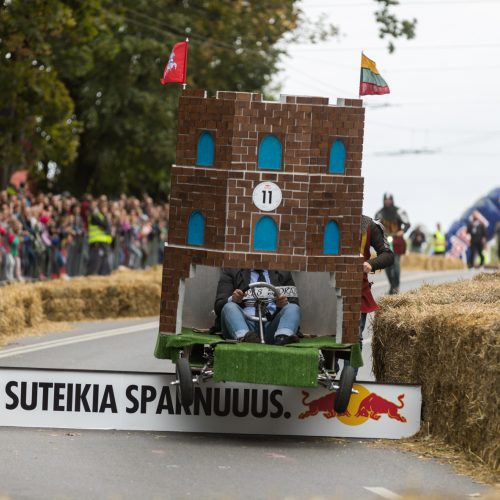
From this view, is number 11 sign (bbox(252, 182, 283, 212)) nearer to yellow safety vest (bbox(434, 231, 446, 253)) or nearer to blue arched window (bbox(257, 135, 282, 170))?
blue arched window (bbox(257, 135, 282, 170))

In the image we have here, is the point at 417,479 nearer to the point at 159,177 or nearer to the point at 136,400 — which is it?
the point at 136,400

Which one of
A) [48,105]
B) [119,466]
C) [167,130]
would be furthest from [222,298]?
[167,130]

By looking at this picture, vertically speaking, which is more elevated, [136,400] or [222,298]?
[222,298]

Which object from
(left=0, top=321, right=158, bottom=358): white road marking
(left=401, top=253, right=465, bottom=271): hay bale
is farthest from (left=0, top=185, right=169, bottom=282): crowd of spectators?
(left=401, top=253, right=465, bottom=271): hay bale

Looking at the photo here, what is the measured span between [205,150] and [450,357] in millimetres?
2644

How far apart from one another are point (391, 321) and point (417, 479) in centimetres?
318

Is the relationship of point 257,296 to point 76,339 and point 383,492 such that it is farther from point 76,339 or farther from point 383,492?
point 76,339

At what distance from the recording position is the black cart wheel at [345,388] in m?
11.7

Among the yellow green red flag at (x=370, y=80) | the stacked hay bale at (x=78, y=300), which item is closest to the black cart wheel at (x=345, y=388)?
the yellow green red flag at (x=370, y=80)

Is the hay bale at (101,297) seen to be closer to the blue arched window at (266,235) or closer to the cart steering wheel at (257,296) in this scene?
the cart steering wheel at (257,296)

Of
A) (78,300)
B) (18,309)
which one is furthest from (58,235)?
(18,309)

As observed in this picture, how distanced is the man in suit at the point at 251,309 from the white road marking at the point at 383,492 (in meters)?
2.76

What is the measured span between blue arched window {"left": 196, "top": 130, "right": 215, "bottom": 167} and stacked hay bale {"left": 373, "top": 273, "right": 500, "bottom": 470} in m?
2.21

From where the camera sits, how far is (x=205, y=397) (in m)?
12.2
